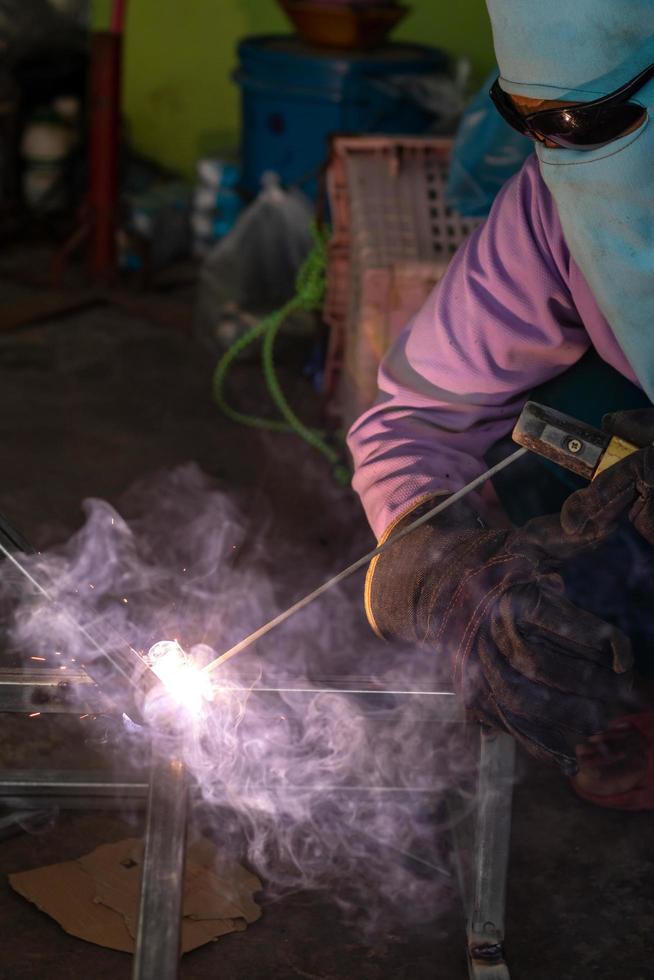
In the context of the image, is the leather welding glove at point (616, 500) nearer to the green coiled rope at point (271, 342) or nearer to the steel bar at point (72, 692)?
the steel bar at point (72, 692)

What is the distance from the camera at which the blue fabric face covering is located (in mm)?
1702

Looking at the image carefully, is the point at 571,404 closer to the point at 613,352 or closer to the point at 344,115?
the point at 613,352

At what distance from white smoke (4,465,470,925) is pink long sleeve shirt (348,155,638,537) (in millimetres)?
379

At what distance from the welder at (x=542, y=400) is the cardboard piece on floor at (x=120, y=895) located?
0.69 metres

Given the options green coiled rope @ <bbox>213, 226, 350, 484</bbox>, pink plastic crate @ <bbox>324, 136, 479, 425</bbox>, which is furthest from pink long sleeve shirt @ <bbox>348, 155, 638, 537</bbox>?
green coiled rope @ <bbox>213, 226, 350, 484</bbox>

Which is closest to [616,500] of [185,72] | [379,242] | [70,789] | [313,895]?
[313,895]

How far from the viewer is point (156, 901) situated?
1.63m

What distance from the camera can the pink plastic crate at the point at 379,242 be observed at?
12.3 ft

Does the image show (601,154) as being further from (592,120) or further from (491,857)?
(491,857)

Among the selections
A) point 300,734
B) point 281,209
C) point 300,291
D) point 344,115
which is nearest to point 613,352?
point 300,734

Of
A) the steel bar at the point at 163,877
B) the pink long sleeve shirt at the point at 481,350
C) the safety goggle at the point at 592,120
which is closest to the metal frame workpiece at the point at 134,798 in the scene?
the steel bar at the point at 163,877

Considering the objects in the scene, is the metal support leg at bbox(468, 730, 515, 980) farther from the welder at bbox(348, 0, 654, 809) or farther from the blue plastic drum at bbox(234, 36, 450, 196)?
the blue plastic drum at bbox(234, 36, 450, 196)

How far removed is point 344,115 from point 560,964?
4.04m

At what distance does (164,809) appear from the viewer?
5.81ft
